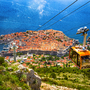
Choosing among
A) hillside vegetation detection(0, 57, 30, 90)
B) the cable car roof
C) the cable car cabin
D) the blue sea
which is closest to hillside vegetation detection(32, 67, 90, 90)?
the cable car cabin

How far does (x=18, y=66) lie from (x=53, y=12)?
63989 millimetres

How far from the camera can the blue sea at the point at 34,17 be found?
191ft

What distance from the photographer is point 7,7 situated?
63.1 m

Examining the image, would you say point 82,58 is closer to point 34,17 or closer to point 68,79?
point 68,79

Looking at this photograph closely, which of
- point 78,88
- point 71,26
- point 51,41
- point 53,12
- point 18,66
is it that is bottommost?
point 78,88

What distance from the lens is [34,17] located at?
64.1m

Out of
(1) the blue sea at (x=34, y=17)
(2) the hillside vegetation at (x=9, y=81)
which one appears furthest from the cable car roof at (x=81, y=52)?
(1) the blue sea at (x=34, y=17)

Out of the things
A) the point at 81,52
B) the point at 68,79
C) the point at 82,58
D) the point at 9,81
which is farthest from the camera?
the point at 68,79

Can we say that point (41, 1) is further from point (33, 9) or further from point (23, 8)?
point (23, 8)

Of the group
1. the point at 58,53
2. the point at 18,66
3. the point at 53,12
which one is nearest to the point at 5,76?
the point at 18,66

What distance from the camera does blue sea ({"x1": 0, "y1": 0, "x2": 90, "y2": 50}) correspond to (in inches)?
2292

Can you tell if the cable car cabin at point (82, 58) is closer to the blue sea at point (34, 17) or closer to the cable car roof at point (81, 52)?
the cable car roof at point (81, 52)

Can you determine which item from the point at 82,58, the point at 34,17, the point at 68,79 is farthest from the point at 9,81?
the point at 34,17

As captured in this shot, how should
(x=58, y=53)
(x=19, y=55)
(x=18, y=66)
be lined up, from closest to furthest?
(x=18, y=66), (x=19, y=55), (x=58, y=53)
